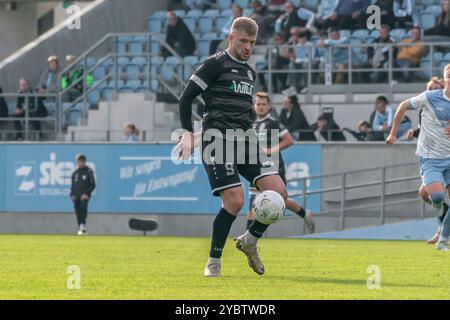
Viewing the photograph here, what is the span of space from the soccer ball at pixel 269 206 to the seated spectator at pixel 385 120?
46.7 feet

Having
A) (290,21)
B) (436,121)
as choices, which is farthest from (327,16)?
(436,121)

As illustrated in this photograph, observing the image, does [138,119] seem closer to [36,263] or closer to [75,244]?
[75,244]

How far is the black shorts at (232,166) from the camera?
12.6 meters

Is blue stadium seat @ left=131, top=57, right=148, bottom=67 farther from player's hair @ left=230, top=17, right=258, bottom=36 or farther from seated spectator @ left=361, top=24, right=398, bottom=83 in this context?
player's hair @ left=230, top=17, right=258, bottom=36

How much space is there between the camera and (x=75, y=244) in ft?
67.8

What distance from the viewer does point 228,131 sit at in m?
12.7

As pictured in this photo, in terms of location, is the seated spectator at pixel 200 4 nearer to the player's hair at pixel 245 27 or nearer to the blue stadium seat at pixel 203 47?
the blue stadium seat at pixel 203 47

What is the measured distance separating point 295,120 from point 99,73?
6.12 meters

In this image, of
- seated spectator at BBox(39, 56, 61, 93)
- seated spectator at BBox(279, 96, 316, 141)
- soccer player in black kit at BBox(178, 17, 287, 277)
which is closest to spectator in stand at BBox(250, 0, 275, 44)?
seated spectator at BBox(279, 96, 316, 141)

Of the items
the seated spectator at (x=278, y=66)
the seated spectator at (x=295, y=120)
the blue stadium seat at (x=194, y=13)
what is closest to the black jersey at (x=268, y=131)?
the seated spectator at (x=295, y=120)

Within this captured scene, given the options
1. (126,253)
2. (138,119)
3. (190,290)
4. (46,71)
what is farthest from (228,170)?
(46,71)

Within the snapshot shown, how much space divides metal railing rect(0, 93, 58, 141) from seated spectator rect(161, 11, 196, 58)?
9.92 feet
